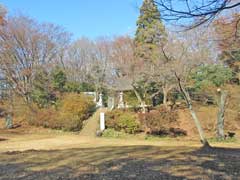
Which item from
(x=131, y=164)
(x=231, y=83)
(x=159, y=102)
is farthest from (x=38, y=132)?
(x=131, y=164)

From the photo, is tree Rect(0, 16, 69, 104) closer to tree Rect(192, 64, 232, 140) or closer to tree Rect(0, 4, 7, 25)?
tree Rect(0, 4, 7, 25)

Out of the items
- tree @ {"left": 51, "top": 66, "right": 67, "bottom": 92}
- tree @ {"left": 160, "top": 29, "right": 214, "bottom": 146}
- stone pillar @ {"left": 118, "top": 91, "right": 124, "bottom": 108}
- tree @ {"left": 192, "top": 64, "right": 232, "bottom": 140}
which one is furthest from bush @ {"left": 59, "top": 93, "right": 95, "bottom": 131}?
tree @ {"left": 160, "top": 29, "right": 214, "bottom": 146}

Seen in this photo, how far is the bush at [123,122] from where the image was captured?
24000 millimetres

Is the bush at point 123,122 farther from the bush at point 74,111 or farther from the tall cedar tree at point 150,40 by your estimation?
the tall cedar tree at point 150,40

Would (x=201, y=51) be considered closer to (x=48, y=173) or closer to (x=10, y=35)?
(x=48, y=173)

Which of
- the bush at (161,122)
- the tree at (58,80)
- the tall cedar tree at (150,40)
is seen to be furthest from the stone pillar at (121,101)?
the bush at (161,122)

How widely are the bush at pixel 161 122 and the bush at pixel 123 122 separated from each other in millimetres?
678

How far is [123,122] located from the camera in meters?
24.2

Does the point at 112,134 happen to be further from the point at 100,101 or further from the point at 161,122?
the point at 100,101

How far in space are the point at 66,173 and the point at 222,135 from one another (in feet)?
48.9

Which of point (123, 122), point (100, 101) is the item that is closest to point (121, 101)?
point (100, 101)

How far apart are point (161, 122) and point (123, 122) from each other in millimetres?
2882

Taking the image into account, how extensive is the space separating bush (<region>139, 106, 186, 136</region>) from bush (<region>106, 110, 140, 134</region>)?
0.68 meters

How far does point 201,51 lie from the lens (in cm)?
2062
